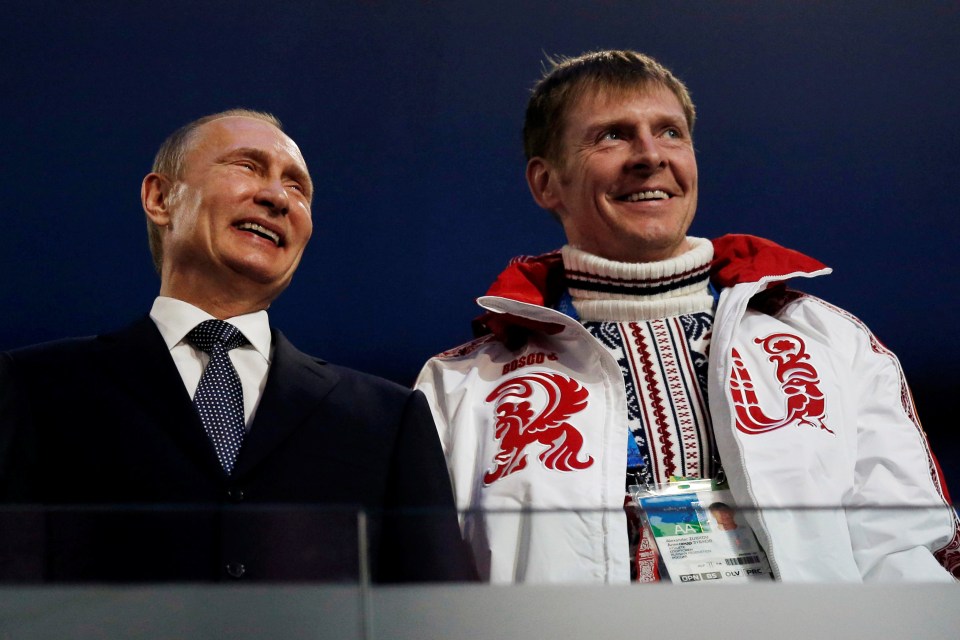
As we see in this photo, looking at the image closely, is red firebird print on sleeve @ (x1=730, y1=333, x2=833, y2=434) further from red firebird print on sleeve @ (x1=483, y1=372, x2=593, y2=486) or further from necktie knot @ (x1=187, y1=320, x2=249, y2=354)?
necktie knot @ (x1=187, y1=320, x2=249, y2=354)

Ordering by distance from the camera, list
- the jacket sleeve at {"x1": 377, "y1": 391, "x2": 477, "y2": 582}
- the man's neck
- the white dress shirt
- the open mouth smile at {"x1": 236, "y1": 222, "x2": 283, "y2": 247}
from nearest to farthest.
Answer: the jacket sleeve at {"x1": 377, "y1": 391, "x2": 477, "y2": 582}
the white dress shirt
the open mouth smile at {"x1": 236, "y1": 222, "x2": 283, "y2": 247}
the man's neck

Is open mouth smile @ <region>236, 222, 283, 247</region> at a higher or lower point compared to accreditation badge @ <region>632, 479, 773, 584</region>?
higher

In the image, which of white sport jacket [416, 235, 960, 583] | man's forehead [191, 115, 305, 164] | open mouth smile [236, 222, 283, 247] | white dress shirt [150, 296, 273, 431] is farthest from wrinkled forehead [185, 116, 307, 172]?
white sport jacket [416, 235, 960, 583]

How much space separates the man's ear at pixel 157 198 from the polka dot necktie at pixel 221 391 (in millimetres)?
189

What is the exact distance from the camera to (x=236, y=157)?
1.45 m

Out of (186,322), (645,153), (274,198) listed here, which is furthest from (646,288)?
(186,322)

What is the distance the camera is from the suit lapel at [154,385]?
1178mm

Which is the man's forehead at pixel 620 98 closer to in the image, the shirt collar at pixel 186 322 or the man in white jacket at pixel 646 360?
the man in white jacket at pixel 646 360

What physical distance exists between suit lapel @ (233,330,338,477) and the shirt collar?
0.02 metres

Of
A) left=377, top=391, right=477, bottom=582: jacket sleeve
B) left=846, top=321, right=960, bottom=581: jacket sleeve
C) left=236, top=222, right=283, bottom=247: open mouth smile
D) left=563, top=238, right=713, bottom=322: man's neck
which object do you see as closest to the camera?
left=377, top=391, right=477, bottom=582: jacket sleeve

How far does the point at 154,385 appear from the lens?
1.23m

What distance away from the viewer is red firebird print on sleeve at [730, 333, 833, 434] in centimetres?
145

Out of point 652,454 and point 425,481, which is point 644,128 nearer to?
point 652,454

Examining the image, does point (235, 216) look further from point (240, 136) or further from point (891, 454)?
point (891, 454)
